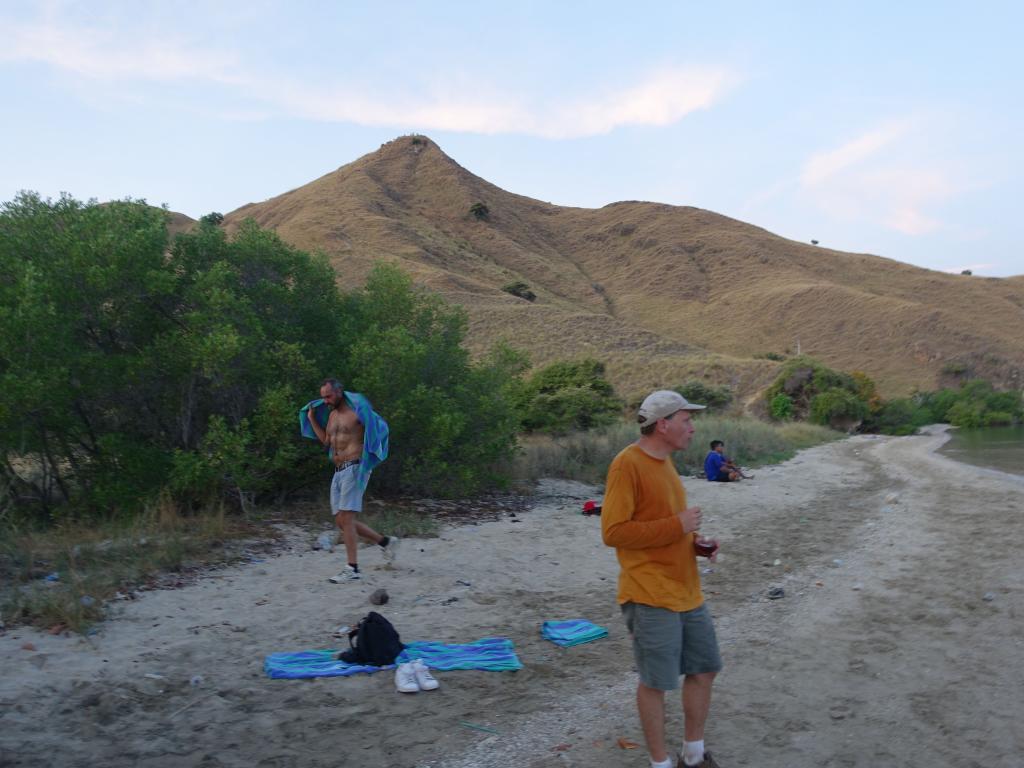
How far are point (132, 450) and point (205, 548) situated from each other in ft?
8.19

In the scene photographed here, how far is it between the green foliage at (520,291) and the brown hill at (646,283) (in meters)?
1.42

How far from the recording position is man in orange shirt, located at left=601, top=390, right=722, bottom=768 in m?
3.78

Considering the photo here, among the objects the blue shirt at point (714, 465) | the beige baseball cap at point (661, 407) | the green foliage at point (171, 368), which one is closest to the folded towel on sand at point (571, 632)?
the beige baseball cap at point (661, 407)

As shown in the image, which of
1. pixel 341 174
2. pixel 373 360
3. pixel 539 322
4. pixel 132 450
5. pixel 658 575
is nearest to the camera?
pixel 658 575

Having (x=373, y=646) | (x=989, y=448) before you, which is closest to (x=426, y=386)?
(x=373, y=646)

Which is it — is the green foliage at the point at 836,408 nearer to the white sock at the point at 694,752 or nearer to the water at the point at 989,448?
the water at the point at 989,448

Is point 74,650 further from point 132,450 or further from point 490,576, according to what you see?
point 132,450

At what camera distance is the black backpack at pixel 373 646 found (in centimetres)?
548

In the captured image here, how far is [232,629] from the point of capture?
615 cm

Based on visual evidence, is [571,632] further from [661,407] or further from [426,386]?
[426,386]

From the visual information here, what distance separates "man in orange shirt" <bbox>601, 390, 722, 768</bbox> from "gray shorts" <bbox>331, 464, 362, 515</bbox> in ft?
14.5

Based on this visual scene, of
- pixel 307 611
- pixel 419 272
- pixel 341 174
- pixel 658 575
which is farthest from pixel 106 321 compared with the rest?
pixel 341 174

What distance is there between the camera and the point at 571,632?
21.0 ft

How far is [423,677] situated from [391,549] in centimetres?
361
